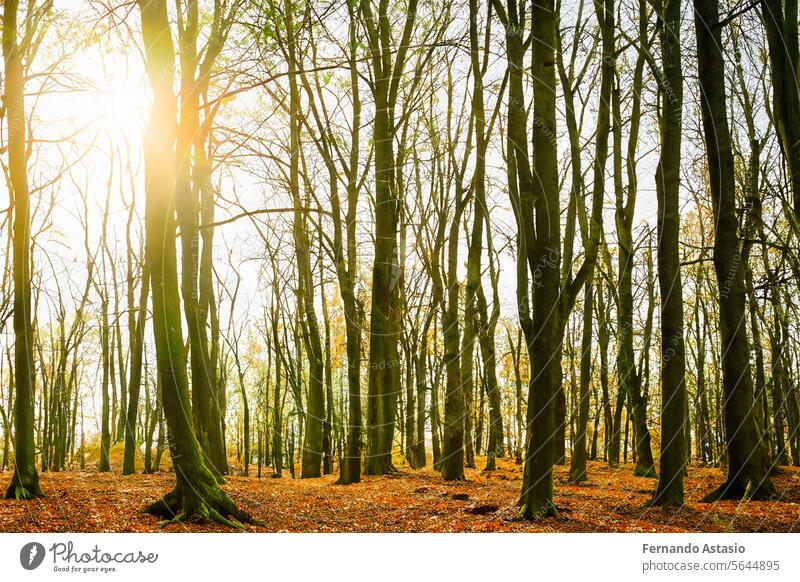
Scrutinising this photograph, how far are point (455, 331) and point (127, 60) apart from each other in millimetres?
8509

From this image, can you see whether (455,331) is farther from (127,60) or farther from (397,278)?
(127,60)

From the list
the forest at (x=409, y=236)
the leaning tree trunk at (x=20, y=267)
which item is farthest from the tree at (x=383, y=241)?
the leaning tree trunk at (x=20, y=267)

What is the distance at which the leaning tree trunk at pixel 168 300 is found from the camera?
731cm

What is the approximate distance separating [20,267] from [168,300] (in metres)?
3.44

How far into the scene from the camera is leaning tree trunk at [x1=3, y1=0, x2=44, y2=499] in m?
9.19

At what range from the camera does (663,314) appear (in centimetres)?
997

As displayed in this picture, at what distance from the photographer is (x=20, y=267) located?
31.5 feet

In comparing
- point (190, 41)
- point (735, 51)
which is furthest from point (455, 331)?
point (735, 51)

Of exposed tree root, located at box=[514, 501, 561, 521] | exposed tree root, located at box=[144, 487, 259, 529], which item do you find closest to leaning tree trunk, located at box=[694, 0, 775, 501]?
exposed tree root, located at box=[514, 501, 561, 521]

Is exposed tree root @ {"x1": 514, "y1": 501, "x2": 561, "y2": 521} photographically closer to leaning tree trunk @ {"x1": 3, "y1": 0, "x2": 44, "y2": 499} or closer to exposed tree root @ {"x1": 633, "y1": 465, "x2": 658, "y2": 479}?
leaning tree trunk @ {"x1": 3, "y1": 0, "x2": 44, "y2": 499}

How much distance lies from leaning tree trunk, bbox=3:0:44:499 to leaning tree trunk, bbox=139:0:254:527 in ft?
9.37

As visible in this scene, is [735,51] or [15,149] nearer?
[15,149]

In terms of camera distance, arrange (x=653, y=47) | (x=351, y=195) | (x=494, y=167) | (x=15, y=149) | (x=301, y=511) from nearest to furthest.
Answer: (x=301, y=511) → (x=15, y=149) → (x=653, y=47) → (x=351, y=195) → (x=494, y=167)

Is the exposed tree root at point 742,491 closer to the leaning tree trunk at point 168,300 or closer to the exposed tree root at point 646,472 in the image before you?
the exposed tree root at point 646,472
